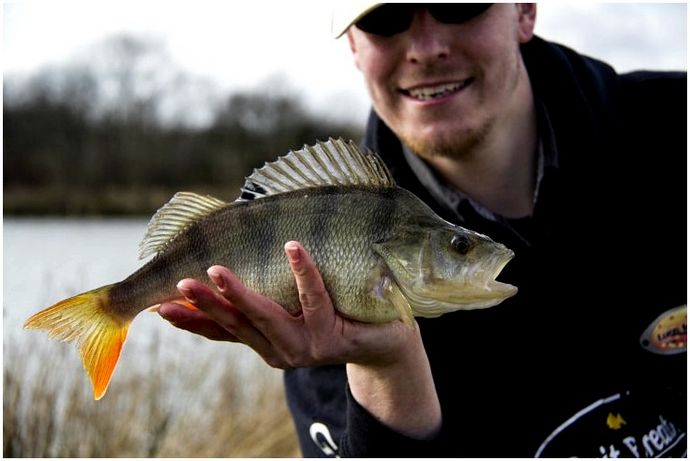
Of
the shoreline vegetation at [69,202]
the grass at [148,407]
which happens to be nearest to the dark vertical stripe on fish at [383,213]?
the grass at [148,407]

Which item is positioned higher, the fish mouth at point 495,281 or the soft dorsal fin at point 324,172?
the soft dorsal fin at point 324,172

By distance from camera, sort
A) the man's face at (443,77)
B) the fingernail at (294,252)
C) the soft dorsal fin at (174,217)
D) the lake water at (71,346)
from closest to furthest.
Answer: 1. the fingernail at (294,252)
2. the soft dorsal fin at (174,217)
3. the man's face at (443,77)
4. the lake water at (71,346)

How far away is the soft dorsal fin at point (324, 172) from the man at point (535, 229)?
854mm

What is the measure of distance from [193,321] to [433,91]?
1181mm

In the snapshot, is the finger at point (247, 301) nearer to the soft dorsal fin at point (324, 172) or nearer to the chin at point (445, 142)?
the soft dorsal fin at point (324, 172)

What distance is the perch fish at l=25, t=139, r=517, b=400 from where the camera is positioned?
1.42m

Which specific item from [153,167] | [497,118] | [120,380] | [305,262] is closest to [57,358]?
[120,380]

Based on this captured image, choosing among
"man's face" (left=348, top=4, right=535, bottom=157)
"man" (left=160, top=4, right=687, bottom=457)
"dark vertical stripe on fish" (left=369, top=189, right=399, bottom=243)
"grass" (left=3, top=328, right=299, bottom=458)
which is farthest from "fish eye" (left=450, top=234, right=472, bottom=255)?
"grass" (left=3, top=328, right=299, bottom=458)

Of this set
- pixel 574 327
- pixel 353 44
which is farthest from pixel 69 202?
pixel 574 327

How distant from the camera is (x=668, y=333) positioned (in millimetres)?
2490

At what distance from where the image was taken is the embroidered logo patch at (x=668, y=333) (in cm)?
247

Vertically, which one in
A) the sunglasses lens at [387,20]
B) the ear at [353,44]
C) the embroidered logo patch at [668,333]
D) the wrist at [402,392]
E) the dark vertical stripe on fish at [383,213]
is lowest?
the embroidered logo patch at [668,333]

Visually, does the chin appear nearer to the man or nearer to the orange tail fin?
the man

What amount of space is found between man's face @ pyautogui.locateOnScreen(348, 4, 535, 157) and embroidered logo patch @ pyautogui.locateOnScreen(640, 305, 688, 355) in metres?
0.84
